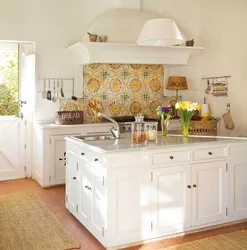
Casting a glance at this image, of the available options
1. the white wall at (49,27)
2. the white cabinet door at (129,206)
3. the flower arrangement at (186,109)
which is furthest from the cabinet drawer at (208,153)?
the white wall at (49,27)

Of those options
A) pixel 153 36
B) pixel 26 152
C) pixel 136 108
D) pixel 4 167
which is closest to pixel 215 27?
pixel 136 108

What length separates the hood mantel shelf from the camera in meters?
5.37

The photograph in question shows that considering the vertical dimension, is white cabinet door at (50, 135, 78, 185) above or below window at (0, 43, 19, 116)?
below

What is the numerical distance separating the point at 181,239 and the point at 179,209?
28 centimetres

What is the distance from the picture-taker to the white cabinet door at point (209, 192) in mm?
3580

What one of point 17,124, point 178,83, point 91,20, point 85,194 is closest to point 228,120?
point 178,83

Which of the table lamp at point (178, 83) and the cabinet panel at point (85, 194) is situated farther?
the table lamp at point (178, 83)

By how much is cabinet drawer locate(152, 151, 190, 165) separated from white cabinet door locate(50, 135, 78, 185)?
2.34 m

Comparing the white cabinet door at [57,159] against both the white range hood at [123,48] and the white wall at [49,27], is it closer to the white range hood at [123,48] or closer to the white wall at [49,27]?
the white wall at [49,27]

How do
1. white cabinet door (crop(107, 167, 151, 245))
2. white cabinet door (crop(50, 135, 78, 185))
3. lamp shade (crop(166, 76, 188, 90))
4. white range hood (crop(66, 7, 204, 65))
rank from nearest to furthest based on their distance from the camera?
white cabinet door (crop(107, 167, 151, 245))
white cabinet door (crop(50, 135, 78, 185))
white range hood (crop(66, 7, 204, 65))
lamp shade (crop(166, 76, 188, 90))

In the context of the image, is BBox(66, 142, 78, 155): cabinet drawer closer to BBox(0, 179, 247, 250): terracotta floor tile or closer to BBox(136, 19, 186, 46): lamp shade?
BBox(0, 179, 247, 250): terracotta floor tile

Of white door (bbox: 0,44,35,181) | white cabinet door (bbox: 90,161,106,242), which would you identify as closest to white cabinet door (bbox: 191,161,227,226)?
white cabinet door (bbox: 90,161,106,242)

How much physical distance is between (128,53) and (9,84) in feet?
6.52

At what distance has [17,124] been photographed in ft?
19.3
